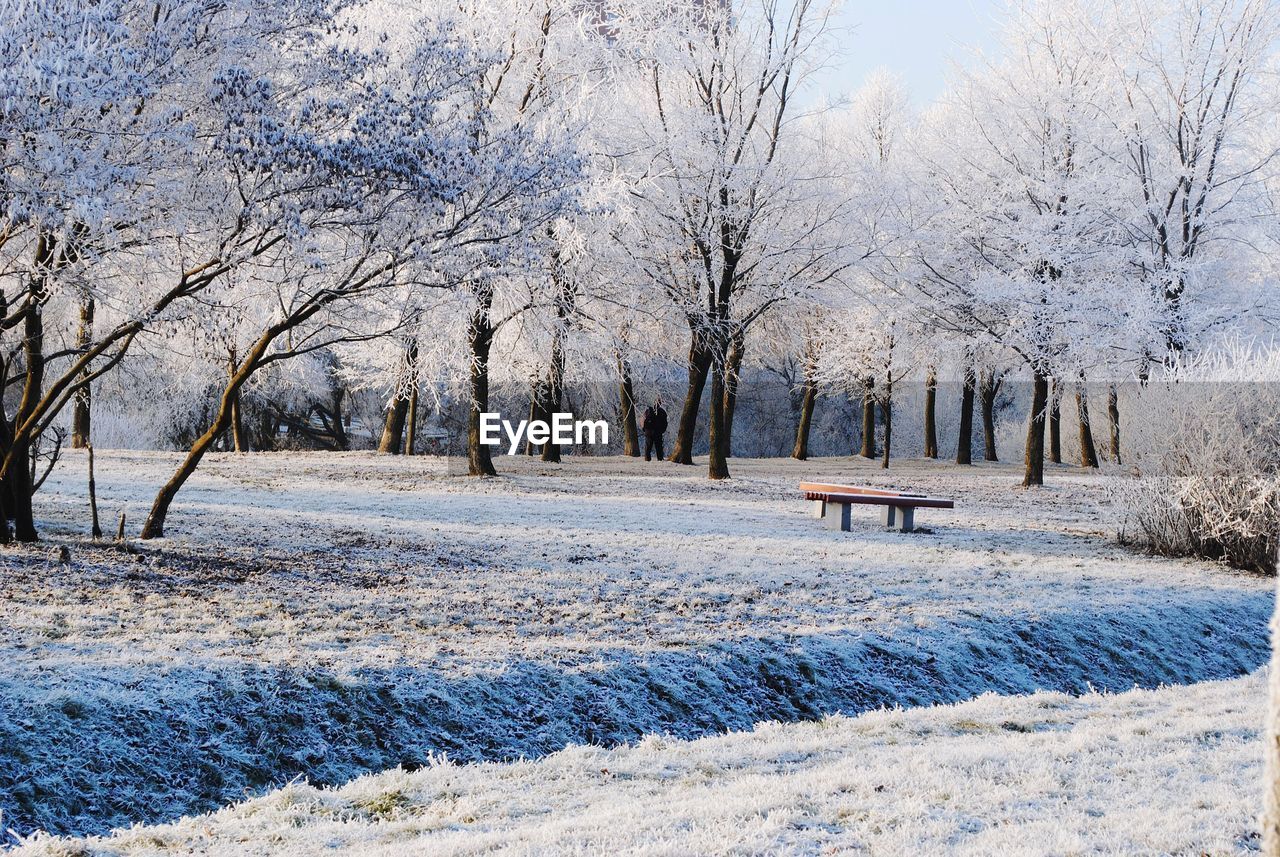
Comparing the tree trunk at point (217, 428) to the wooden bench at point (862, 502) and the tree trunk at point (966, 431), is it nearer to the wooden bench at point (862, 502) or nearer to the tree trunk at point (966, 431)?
the wooden bench at point (862, 502)

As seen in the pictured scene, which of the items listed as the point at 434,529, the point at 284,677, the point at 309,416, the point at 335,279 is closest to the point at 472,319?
the point at 434,529

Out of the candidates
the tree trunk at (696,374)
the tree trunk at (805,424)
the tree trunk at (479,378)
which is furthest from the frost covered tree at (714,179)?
the tree trunk at (805,424)

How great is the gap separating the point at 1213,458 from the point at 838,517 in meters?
4.81

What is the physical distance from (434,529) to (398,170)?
19.0ft

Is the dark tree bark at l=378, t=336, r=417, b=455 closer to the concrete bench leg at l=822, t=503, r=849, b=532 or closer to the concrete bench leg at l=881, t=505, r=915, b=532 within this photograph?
the concrete bench leg at l=822, t=503, r=849, b=532

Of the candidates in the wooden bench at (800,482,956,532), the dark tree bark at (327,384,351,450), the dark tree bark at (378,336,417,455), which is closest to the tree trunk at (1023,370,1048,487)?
the wooden bench at (800,482,956,532)

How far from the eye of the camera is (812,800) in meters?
4.80

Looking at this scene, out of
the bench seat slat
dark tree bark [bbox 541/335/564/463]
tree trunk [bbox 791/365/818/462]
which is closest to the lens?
the bench seat slat

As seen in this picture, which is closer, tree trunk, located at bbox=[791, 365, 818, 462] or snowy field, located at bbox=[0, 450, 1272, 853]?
snowy field, located at bbox=[0, 450, 1272, 853]

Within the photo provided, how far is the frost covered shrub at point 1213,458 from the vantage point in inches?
502

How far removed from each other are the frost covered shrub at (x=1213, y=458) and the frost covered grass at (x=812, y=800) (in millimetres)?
7136

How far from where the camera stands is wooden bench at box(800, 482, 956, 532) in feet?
48.9

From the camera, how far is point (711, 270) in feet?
74.5

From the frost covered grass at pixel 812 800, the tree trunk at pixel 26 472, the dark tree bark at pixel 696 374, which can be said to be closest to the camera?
the frost covered grass at pixel 812 800
